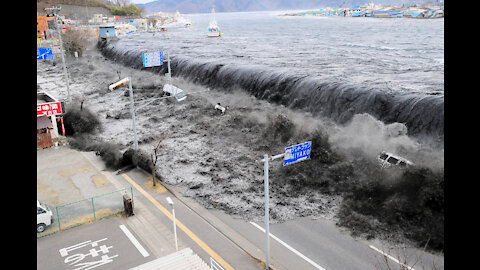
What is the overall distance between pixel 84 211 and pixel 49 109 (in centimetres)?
1387

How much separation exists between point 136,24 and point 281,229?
155556mm

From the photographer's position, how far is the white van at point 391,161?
24797 mm

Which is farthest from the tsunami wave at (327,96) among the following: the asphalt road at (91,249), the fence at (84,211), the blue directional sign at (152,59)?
the asphalt road at (91,249)

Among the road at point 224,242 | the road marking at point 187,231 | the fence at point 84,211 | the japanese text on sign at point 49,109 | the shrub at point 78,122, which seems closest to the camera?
the road marking at point 187,231

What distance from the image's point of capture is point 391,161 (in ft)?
83.7

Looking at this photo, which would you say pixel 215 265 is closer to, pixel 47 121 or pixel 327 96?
pixel 47 121

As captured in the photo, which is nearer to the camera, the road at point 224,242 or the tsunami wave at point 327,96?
the road at point 224,242

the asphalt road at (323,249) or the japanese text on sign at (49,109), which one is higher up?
the japanese text on sign at (49,109)

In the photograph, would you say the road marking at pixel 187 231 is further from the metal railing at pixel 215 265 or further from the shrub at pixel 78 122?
the shrub at pixel 78 122

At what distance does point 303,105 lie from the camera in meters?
41.2

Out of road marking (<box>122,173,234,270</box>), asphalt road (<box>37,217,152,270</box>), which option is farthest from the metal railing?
asphalt road (<box>37,217,152,270</box>)

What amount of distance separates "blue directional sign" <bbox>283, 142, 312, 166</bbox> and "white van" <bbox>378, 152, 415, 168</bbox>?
12782mm

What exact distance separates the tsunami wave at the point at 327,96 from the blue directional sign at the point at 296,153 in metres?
19.5

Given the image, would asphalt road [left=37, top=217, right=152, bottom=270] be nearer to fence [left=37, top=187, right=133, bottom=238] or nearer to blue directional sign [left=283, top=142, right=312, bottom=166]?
fence [left=37, top=187, right=133, bottom=238]
